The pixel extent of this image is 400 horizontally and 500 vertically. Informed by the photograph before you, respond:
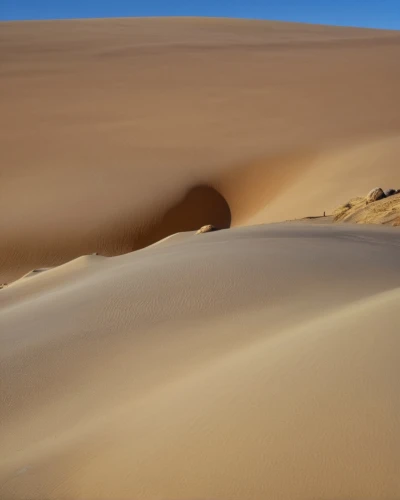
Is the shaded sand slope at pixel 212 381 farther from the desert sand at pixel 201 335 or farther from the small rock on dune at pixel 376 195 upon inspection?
the small rock on dune at pixel 376 195

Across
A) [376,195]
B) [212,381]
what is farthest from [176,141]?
[212,381]

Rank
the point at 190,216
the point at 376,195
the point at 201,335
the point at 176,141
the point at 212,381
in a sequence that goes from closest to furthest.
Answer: the point at 212,381 → the point at 201,335 → the point at 376,195 → the point at 190,216 → the point at 176,141

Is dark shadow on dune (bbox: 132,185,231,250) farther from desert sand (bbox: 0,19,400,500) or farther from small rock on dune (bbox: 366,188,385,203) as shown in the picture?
small rock on dune (bbox: 366,188,385,203)

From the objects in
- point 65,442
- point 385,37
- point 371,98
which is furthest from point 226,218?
point 385,37

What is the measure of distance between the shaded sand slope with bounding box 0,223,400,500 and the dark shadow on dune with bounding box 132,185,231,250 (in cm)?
636

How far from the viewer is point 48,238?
1124cm

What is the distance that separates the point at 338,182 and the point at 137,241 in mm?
3293

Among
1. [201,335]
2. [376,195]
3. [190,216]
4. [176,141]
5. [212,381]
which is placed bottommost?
[212,381]

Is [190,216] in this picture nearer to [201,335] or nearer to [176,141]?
[176,141]

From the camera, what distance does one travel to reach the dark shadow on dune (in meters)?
11.5

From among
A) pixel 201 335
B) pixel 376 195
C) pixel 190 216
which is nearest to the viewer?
pixel 201 335

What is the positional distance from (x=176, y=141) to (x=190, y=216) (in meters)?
3.24

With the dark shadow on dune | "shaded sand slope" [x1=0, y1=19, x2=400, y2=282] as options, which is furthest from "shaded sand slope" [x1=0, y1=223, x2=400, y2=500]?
the dark shadow on dune

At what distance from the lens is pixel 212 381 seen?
2.79 m
